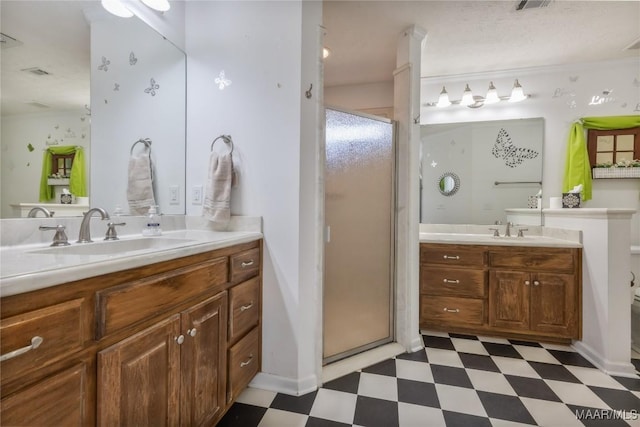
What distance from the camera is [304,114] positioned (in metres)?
1.62

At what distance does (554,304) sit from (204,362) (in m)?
2.48

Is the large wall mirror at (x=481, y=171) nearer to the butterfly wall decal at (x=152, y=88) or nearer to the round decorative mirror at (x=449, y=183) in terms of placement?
the round decorative mirror at (x=449, y=183)

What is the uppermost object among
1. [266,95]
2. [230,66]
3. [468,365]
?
[230,66]

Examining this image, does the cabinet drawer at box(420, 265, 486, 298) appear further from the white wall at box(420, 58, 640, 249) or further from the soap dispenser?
the soap dispenser

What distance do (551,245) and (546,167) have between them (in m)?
0.94

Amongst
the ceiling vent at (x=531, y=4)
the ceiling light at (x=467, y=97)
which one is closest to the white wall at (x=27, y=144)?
the ceiling vent at (x=531, y=4)

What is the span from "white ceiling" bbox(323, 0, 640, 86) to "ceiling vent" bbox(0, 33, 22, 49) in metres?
1.68

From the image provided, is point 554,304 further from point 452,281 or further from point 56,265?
point 56,265

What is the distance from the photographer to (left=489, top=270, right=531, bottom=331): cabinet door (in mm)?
2285

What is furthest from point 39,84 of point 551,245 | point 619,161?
point 619,161

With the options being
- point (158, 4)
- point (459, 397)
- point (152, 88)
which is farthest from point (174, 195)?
point (459, 397)

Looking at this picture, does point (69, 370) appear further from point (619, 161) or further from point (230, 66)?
point (619, 161)

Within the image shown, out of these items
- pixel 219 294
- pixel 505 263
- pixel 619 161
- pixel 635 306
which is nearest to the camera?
pixel 219 294

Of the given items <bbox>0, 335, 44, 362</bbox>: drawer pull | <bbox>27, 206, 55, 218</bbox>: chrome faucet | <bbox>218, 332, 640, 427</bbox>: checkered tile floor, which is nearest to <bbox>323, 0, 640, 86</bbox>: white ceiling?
<bbox>27, 206, 55, 218</bbox>: chrome faucet
